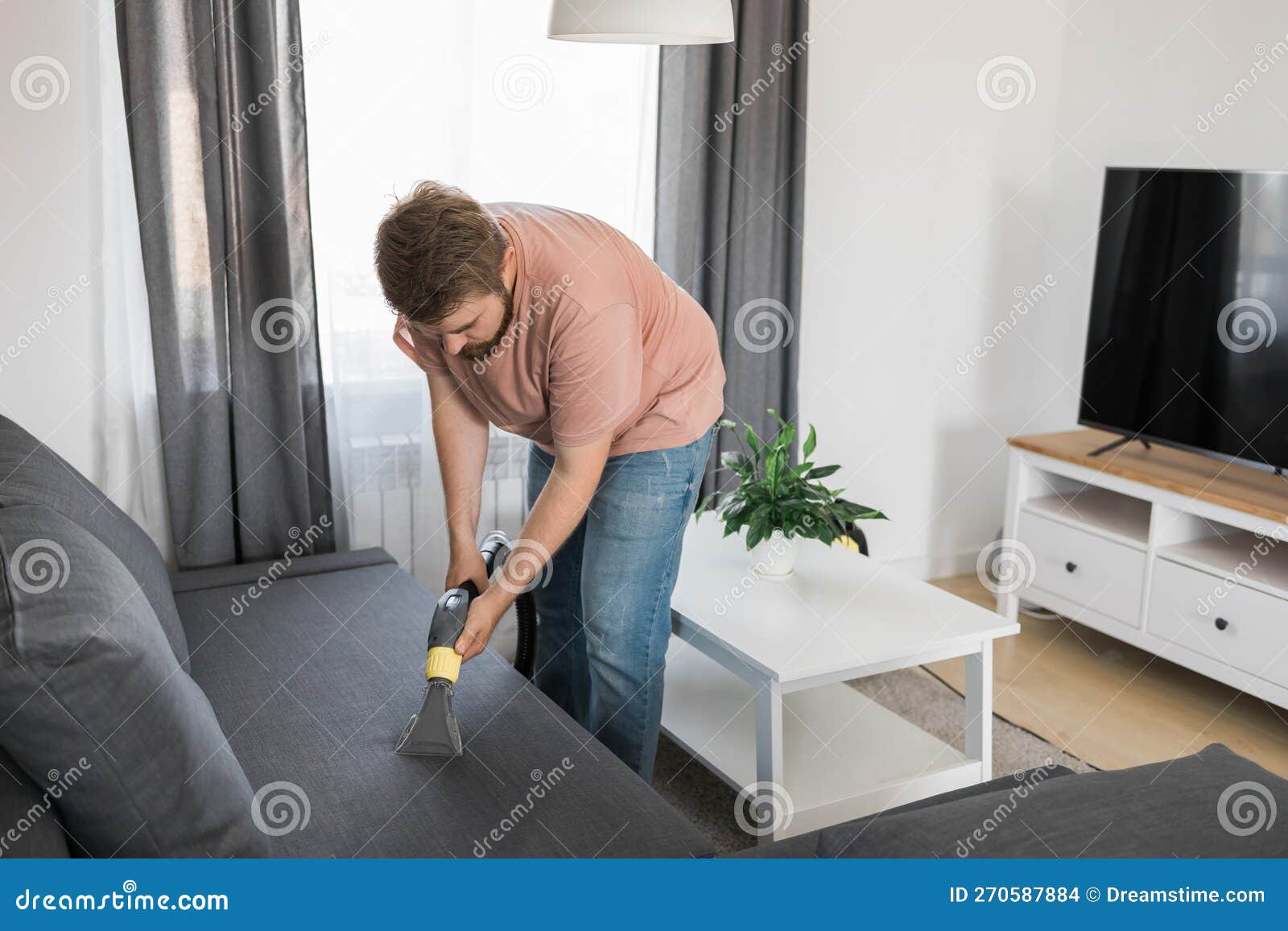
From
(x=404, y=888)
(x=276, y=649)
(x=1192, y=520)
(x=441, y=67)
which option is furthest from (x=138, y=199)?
(x=1192, y=520)

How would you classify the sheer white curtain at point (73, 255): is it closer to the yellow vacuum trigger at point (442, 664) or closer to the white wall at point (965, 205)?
the yellow vacuum trigger at point (442, 664)

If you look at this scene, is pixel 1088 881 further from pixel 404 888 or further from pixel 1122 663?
pixel 1122 663

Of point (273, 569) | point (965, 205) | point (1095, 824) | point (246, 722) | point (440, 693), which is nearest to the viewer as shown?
point (1095, 824)

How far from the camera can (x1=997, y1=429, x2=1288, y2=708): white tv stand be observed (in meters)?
2.64

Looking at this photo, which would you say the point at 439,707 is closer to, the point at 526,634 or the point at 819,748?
the point at 526,634

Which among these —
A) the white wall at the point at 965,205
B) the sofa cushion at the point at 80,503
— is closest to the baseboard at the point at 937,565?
the white wall at the point at 965,205

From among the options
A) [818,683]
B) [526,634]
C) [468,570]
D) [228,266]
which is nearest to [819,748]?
[818,683]

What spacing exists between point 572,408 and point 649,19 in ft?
2.40

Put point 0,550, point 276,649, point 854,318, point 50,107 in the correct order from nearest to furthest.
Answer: point 0,550 < point 276,649 < point 50,107 < point 854,318

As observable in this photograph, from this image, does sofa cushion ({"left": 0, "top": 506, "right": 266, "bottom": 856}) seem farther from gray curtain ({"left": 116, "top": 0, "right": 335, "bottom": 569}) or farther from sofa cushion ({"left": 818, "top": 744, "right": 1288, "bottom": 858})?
gray curtain ({"left": 116, "top": 0, "right": 335, "bottom": 569})

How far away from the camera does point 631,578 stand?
197cm

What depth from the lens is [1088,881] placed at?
35.8 inches

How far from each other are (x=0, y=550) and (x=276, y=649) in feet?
3.09

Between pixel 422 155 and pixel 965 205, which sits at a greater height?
pixel 422 155
